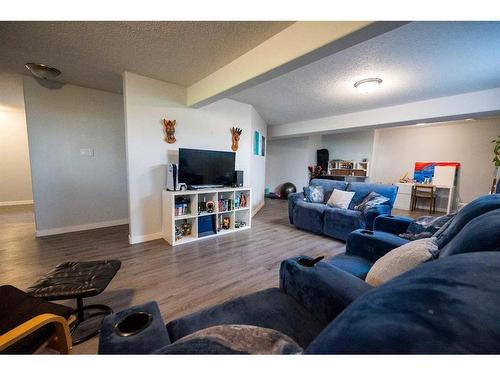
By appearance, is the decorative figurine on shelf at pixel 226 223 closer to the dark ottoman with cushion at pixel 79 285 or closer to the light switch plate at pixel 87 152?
the dark ottoman with cushion at pixel 79 285

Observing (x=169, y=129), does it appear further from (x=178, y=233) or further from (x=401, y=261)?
(x=401, y=261)

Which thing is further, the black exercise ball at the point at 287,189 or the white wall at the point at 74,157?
the black exercise ball at the point at 287,189

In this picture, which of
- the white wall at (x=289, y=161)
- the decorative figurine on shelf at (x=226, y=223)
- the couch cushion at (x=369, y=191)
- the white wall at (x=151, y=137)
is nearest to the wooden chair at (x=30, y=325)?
the white wall at (x=151, y=137)

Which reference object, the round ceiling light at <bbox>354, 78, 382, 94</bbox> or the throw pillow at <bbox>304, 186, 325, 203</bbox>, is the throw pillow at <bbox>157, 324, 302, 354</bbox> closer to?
the round ceiling light at <bbox>354, 78, 382, 94</bbox>

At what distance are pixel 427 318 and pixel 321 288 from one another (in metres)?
0.64

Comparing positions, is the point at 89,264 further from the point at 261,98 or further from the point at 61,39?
the point at 261,98

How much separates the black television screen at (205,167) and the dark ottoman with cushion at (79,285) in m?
1.66

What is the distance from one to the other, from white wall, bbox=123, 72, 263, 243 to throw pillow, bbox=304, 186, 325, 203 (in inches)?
78.2

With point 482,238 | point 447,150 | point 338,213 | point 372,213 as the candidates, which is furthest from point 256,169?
point 447,150

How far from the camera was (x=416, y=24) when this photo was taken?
5.17 ft

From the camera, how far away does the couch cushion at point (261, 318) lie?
855 millimetres

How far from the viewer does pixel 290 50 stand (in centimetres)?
167

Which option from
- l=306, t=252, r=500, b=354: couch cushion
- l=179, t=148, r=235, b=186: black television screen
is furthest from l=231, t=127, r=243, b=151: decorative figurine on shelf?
l=306, t=252, r=500, b=354: couch cushion

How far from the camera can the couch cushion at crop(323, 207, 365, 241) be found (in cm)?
291
